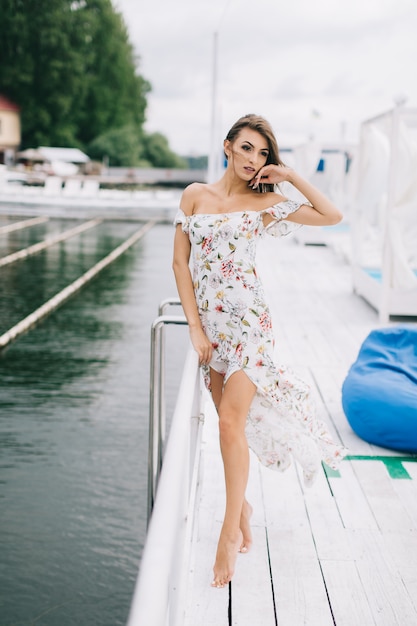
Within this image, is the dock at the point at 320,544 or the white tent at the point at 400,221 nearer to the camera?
the dock at the point at 320,544

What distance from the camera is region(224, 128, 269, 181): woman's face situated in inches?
102

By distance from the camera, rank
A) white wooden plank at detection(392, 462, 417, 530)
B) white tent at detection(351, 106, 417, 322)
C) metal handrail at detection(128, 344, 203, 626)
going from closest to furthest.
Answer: metal handrail at detection(128, 344, 203, 626)
white wooden plank at detection(392, 462, 417, 530)
white tent at detection(351, 106, 417, 322)

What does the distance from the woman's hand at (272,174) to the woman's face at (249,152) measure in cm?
3

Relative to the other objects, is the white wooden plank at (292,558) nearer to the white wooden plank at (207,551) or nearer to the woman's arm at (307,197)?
the white wooden plank at (207,551)

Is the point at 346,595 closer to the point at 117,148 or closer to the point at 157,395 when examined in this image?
the point at 157,395

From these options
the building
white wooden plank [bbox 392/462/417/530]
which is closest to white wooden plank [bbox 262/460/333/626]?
white wooden plank [bbox 392/462/417/530]

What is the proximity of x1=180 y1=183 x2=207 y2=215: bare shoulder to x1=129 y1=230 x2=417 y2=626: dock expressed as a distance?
3.63 feet

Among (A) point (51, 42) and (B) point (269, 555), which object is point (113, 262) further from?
(A) point (51, 42)

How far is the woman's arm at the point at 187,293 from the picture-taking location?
2.59 metres

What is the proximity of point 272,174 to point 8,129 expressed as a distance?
5147 cm

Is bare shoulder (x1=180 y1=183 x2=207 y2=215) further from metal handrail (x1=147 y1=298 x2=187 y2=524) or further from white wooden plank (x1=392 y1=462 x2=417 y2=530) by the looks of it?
white wooden plank (x1=392 y1=462 x2=417 y2=530)

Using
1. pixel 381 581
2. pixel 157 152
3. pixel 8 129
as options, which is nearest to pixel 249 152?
pixel 381 581

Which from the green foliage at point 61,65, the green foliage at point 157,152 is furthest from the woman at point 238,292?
the green foliage at point 157,152

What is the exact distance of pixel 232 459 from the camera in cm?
253
